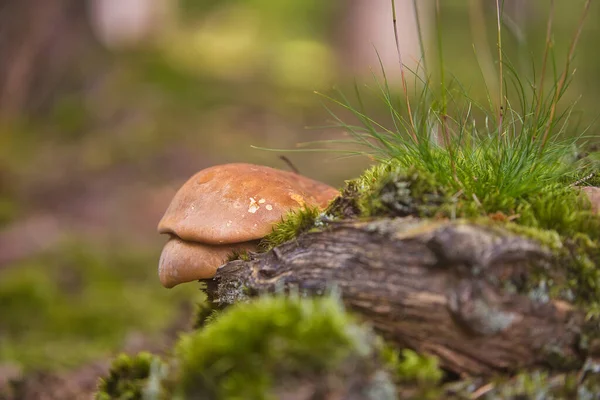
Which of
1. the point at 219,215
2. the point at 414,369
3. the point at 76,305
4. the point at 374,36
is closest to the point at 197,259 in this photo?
the point at 219,215

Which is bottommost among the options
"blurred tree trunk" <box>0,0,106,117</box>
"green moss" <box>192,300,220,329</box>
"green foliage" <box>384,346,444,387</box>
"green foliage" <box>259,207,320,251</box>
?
"green moss" <box>192,300,220,329</box>

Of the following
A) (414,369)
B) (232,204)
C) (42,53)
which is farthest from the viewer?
(42,53)

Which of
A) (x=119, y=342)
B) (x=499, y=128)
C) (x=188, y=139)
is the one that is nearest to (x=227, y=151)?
(x=188, y=139)

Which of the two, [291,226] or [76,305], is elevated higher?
[291,226]

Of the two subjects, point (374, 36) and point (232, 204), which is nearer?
point (232, 204)

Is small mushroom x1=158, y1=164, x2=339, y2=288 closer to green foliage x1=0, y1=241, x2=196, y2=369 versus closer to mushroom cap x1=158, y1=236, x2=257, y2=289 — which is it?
mushroom cap x1=158, y1=236, x2=257, y2=289

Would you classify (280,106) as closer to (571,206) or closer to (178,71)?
(178,71)

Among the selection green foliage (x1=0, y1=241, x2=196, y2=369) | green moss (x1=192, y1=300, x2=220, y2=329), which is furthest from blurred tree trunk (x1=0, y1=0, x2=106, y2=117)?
green moss (x1=192, y1=300, x2=220, y2=329)

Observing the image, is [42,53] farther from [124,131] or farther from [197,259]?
[197,259]
